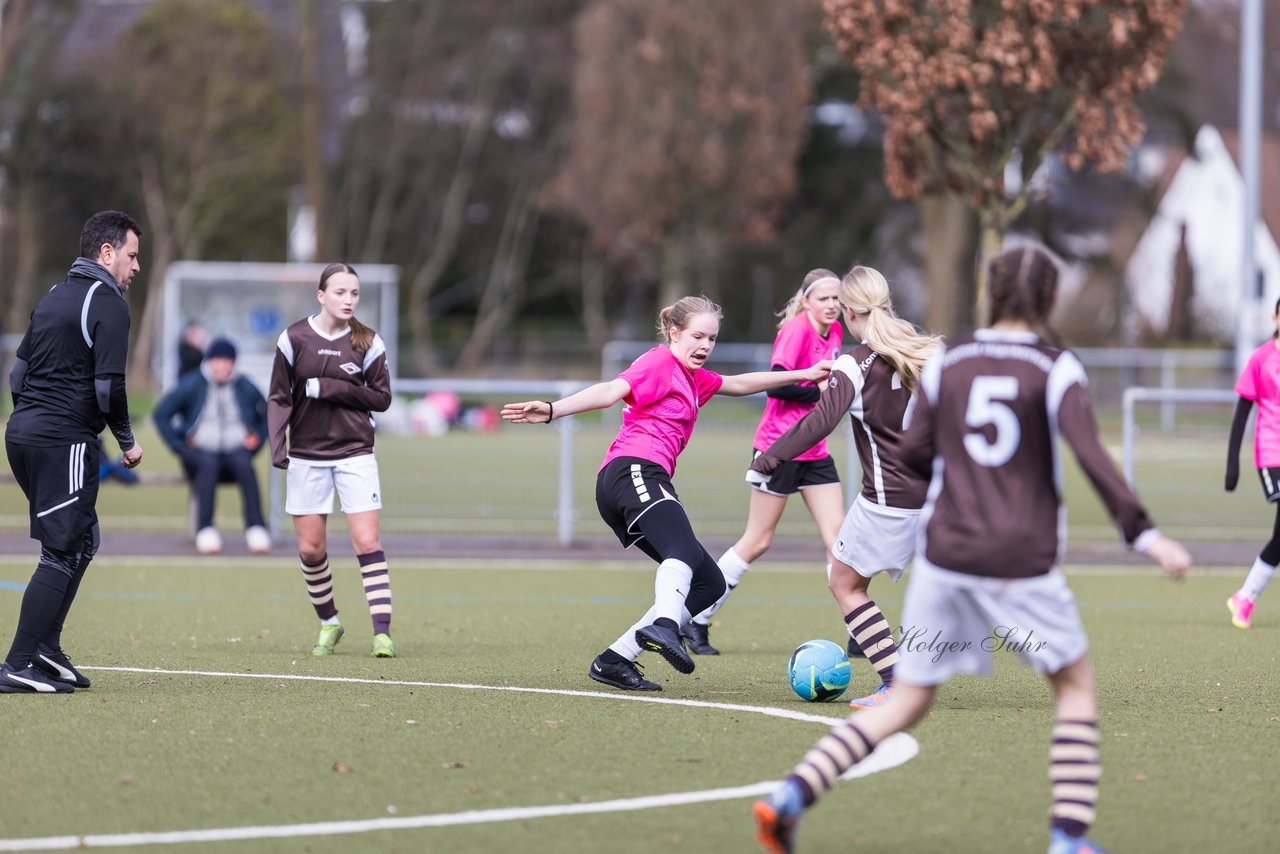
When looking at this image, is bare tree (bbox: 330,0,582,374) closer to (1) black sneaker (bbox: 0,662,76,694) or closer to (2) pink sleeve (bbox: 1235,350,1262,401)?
(2) pink sleeve (bbox: 1235,350,1262,401)

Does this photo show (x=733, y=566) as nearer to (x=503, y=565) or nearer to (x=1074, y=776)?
(x=1074, y=776)

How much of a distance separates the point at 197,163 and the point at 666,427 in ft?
146

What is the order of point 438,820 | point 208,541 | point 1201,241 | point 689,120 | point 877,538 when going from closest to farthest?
point 438,820, point 877,538, point 208,541, point 689,120, point 1201,241

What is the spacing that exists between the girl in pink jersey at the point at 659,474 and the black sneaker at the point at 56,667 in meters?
2.26

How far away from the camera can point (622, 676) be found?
8.16 meters

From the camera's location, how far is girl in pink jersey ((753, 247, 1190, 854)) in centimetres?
504

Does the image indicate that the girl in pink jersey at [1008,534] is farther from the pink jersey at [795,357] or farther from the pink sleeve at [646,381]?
the pink jersey at [795,357]

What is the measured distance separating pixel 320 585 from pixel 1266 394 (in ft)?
18.6

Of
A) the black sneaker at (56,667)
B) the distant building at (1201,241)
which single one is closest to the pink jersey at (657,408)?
the black sneaker at (56,667)

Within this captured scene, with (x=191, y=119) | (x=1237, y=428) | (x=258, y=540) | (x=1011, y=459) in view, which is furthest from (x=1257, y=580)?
(x=191, y=119)

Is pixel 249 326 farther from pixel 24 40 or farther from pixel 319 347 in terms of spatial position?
pixel 319 347

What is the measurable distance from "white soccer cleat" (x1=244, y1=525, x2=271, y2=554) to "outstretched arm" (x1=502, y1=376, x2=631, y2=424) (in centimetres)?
827

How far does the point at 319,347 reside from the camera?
30.4 ft

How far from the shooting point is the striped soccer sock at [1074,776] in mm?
5023
